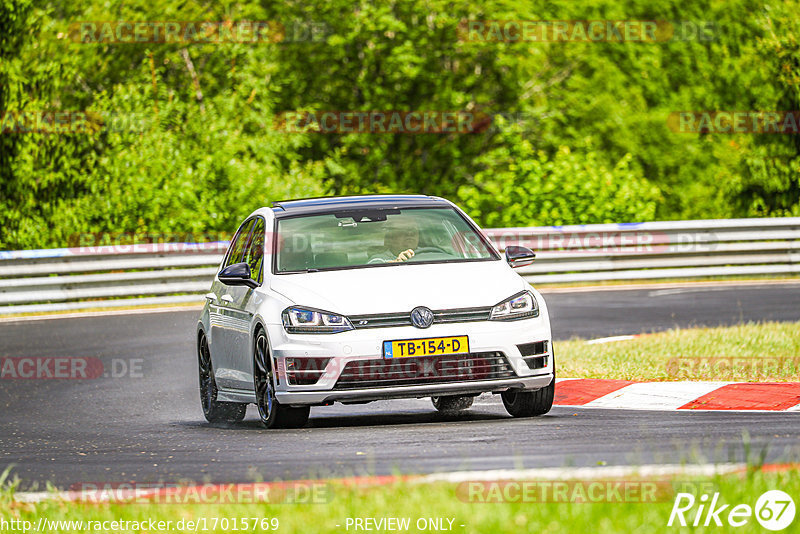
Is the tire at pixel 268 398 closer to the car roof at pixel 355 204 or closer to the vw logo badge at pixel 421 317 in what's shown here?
the vw logo badge at pixel 421 317

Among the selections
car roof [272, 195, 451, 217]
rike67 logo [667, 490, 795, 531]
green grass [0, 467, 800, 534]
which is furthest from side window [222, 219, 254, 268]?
rike67 logo [667, 490, 795, 531]

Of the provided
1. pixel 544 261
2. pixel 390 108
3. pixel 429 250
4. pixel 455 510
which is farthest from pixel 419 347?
pixel 390 108

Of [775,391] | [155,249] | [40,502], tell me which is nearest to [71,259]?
[155,249]

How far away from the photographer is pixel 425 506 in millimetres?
5941

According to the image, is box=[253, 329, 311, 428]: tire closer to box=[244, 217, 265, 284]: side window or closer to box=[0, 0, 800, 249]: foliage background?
box=[244, 217, 265, 284]: side window

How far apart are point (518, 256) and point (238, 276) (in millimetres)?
1998

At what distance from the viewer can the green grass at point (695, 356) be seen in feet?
40.4

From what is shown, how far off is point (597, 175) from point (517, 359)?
63.6ft

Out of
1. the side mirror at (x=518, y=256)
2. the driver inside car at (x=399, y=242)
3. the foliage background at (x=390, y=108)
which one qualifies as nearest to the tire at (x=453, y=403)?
the side mirror at (x=518, y=256)

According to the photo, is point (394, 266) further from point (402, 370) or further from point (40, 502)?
point (40, 502)

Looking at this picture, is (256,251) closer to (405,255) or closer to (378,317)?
(405,255)

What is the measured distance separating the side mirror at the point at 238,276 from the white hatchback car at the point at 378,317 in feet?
0.04

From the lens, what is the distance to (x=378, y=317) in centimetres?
941

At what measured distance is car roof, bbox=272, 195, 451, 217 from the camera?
36.1 ft
